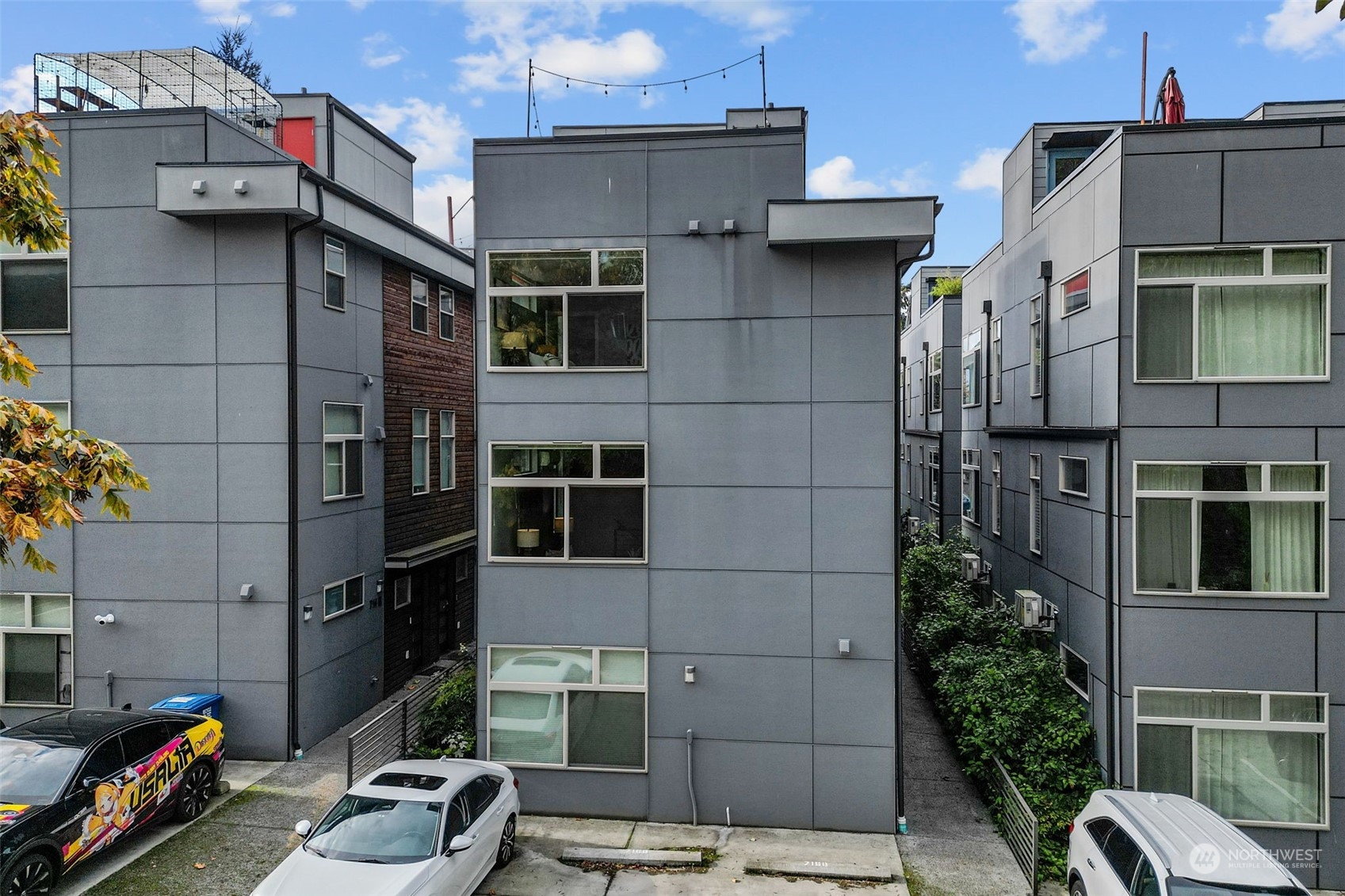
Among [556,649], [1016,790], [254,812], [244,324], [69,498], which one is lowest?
[254,812]

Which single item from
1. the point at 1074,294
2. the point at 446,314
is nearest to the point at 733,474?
the point at 1074,294

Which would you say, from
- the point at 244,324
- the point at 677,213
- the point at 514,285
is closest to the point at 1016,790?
the point at 677,213

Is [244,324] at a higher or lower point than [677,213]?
lower

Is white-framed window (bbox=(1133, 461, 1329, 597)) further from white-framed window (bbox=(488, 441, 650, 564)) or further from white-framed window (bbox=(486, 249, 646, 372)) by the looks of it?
white-framed window (bbox=(486, 249, 646, 372))

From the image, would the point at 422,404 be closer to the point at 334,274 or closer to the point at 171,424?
the point at 334,274

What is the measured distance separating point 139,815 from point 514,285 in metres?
7.49

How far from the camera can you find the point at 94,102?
A: 12.7 m

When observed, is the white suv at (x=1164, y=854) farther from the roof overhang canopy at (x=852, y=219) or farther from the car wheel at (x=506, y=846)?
the roof overhang canopy at (x=852, y=219)

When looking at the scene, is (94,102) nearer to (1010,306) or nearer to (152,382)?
(152,382)

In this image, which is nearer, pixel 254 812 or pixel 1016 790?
pixel 1016 790

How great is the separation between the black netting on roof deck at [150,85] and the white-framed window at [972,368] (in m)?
14.2

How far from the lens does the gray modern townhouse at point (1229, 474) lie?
8.38 meters

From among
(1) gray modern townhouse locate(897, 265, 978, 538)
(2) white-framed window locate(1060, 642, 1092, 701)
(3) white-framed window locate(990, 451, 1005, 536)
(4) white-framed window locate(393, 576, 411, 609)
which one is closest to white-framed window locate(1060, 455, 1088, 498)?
(2) white-framed window locate(1060, 642, 1092, 701)

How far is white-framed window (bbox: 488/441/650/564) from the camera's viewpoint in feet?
31.4
